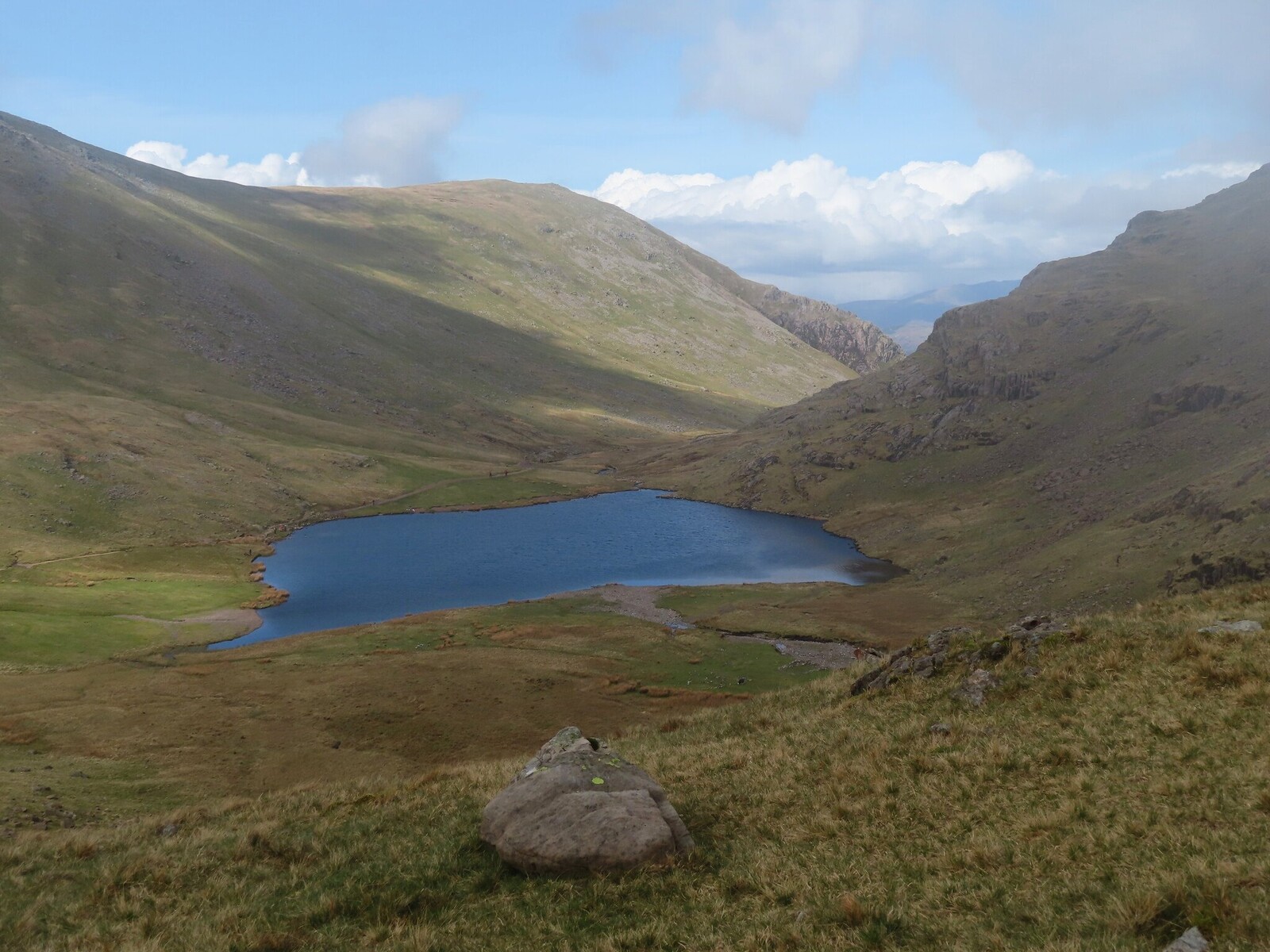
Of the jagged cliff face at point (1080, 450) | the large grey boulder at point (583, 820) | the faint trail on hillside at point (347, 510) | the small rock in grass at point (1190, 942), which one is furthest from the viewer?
the faint trail on hillside at point (347, 510)

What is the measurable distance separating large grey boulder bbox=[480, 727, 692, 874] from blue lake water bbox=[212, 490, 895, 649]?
85550 mm

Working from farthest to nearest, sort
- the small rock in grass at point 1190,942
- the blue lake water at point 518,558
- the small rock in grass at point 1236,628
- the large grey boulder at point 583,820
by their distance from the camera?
the blue lake water at point 518,558 < the small rock in grass at point 1236,628 < the large grey boulder at point 583,820 < the small rock in grass at point 1190,942

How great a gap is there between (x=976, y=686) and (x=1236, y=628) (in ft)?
24.3

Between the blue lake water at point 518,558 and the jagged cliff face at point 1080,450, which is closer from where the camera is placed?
the jagged cliff face at point 1080,450

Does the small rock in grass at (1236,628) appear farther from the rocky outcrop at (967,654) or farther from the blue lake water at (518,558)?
the blue lake water at (518,558)

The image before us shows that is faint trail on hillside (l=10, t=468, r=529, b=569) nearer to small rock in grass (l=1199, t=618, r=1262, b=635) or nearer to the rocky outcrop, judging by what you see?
the rocky outcrop

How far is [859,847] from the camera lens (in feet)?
55.2

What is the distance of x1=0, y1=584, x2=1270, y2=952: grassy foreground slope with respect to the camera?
12.9 meters

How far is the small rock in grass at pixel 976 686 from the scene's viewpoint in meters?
24.2

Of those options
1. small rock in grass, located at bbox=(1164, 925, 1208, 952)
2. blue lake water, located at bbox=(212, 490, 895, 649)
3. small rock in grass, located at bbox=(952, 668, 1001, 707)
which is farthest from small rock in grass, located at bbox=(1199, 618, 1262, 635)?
blue lake water, located at bbox=(212, 490, 895, 649)

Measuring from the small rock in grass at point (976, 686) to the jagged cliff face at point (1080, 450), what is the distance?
58.9m

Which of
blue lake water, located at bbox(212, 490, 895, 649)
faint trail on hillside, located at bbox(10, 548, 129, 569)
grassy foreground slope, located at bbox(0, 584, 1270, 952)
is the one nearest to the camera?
grassy foreground slope, located at bbox(0, 584, 1270, 952)

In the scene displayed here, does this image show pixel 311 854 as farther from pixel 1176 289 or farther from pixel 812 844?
pixel 1176 289

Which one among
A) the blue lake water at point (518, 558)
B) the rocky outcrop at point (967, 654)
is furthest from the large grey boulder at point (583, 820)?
the blue lake water at point (518, 558)
